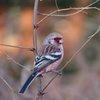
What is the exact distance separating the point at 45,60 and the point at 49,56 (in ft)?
0.61

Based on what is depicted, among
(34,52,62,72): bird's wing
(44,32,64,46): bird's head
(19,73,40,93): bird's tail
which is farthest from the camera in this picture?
(44,32,64,46): bird's head

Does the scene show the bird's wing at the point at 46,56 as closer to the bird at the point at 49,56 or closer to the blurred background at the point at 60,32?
the bird at the point at 49,56

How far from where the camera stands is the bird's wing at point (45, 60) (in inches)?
200

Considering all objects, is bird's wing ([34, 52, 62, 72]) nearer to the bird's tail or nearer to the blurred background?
the bird's tail

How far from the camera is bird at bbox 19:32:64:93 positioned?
200 inches

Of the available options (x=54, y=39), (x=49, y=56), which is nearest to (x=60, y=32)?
(x=54, y=39)

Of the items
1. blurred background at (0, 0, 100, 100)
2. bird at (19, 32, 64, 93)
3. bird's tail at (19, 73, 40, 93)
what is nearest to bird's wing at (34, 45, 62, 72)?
bird at (19, 32, 64, 93)

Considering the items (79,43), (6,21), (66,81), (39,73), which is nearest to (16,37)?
(6,21)

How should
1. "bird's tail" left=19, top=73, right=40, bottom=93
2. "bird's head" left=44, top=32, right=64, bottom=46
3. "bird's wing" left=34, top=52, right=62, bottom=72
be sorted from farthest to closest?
"bird's head" left=44, top=32, right=64, bottom=46
"bird's wing" left=34, top=52, right=62, bottom=72
"bird's tail" left=19, top=73, right=40, bottom=93

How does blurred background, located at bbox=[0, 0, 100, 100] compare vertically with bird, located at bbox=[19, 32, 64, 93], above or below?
below

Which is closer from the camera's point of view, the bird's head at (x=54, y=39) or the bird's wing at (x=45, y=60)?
the bird's wing at (x=45, y=60)

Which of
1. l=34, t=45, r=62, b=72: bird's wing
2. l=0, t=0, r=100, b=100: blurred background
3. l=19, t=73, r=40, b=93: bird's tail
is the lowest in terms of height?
l=0, t=0, r=100, b=100: blurred background

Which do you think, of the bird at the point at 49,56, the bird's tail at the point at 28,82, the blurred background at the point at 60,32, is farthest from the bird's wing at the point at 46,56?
the blurred background at the point at 60,32

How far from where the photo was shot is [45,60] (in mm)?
5395
